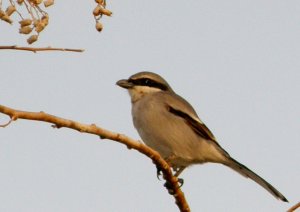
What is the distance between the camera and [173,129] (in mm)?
5699

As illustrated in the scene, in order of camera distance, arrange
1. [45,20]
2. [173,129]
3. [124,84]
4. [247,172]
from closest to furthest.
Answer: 1. [45,20]
2. [173,129]
3. [247,172]
4. [124,84]

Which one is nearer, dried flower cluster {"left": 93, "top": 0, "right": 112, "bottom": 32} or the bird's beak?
dried flower cluster {"left": 93, "top": 0, "right": 112, "bottom": 32}

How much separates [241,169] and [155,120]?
993 mm

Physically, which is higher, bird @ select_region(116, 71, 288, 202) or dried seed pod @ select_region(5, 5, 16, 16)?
dried seed pod @ select_region(5, 5, 16, 16)

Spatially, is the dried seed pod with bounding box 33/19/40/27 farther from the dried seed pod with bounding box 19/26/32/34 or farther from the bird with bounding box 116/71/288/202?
the bird with bounding box 116/71/288/202

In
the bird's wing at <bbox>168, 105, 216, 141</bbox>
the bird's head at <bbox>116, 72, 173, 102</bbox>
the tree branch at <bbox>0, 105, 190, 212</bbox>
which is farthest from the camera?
Answer: the bird's head at <bbox>116, 72, 173, 102</bbox>

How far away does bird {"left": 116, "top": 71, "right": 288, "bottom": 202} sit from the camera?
18.3ft

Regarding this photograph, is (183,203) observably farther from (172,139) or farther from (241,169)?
(241,169)

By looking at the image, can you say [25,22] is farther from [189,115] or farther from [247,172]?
[247,172]

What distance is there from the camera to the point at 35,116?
2355 millimetres

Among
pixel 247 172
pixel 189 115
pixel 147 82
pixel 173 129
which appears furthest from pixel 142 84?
pixel 247 172

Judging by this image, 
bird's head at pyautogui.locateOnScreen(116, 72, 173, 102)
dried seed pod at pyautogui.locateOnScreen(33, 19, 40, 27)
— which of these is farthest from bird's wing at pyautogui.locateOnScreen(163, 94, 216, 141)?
dried seed pod at pyautogui.locateOnScreen(33, 19, 40, 27)

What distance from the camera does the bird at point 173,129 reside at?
18.3 feet

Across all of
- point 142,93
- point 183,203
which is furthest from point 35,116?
point 142,93
